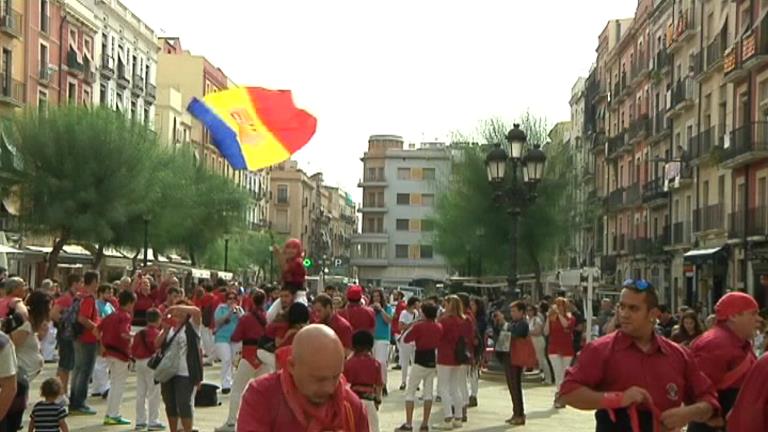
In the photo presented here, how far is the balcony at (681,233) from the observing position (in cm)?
4950

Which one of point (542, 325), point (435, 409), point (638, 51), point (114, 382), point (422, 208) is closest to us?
point (114, 382)

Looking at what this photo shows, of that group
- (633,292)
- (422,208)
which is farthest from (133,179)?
(422,208)

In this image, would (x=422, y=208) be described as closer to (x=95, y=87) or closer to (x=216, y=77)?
(x=216, y=77)

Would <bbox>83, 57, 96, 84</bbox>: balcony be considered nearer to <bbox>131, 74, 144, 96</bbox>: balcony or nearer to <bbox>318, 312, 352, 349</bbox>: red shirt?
<bbox>131, 74, 144, 96</bbox>: balcony

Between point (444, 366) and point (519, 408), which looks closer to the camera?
point (444, 366)

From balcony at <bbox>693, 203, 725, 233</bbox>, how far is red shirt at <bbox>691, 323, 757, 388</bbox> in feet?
121

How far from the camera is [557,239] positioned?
55.9 m

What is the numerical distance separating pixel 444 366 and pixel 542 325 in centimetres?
708

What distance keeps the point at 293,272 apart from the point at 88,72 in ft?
155

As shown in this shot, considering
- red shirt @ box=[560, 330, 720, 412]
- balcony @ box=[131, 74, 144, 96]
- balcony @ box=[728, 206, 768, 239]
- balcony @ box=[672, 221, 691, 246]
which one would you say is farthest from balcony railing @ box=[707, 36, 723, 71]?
red shirt @ box=[560, 330, 720, 412]

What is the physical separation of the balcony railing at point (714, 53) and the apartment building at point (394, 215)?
80.4 metres

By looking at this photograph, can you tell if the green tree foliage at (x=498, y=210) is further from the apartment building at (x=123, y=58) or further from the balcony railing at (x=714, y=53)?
the apartment building at (x=123, y=58)

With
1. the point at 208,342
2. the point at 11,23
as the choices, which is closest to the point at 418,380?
the point at 208,342

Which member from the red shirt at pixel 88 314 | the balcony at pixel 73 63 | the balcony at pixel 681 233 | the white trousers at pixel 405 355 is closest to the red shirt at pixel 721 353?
the red shirt at pixel 88 314
